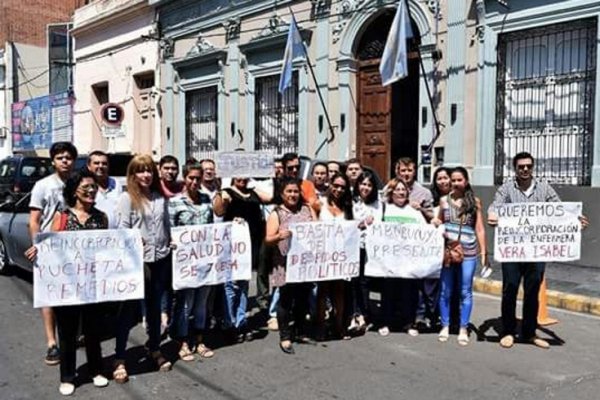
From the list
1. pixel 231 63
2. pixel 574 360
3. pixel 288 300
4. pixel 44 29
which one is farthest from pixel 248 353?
pixel 44 29

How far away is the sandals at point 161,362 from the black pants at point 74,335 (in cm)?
50

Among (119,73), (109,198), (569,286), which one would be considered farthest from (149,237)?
(119,73)

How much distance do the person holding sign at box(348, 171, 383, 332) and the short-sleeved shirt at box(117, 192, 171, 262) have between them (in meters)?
2.01

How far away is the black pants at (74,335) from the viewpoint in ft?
15.3

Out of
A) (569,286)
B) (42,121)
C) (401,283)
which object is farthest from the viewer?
(42,121)

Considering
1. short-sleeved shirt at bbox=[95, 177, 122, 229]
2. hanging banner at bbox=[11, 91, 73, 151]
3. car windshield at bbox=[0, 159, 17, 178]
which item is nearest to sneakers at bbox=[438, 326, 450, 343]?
short-sleeved shirt at bbox=[95, 177, 122, 229]

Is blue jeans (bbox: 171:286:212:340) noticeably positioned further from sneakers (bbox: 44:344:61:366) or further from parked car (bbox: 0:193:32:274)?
parked car (bbox: 0:193:32:274)

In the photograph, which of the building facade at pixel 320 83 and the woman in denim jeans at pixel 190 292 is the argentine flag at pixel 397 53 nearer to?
the building facade at pixel 320 83

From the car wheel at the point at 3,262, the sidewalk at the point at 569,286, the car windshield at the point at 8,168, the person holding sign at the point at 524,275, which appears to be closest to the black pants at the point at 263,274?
the person holding sign at the point at 524,275

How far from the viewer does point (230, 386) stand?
482 centimetres

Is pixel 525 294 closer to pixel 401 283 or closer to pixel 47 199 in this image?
pixel 401 283

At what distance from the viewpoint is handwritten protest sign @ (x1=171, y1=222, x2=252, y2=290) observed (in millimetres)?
5277

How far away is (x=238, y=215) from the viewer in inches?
238

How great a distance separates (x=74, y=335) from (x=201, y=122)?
14.3 meters
